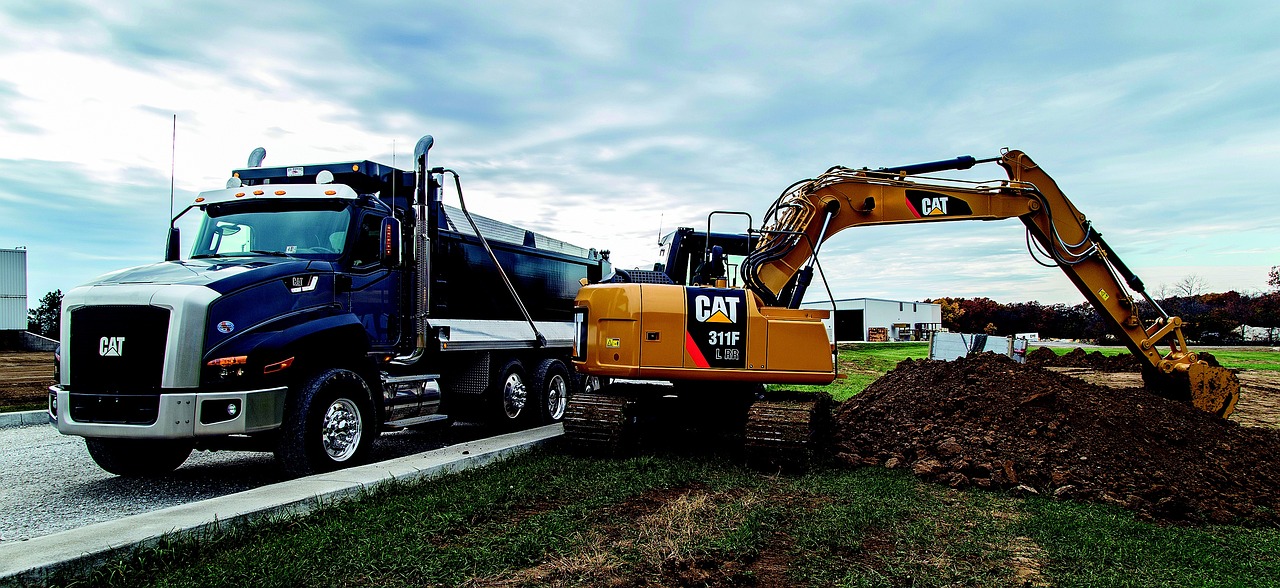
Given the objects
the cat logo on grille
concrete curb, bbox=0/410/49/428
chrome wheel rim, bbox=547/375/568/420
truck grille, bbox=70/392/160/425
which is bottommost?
concrete curb, bbox=0/410/49/428

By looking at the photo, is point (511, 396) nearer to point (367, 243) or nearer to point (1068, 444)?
point (367, 243)

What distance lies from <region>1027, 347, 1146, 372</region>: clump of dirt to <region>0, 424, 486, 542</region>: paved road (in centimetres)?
1374

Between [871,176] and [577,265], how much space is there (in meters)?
5.62

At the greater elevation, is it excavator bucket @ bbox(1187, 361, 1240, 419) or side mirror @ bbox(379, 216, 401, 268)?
side mirror @ bbox(379, 216, 401, 268)

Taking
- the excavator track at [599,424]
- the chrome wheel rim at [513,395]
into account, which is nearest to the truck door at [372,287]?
the chrome wheel rim at [513,395]

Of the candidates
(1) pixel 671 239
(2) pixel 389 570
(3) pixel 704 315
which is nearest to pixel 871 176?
(1) pixel 671 239

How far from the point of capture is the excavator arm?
1038cm

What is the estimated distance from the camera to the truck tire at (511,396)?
1130 centimetres

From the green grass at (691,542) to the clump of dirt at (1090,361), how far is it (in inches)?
432

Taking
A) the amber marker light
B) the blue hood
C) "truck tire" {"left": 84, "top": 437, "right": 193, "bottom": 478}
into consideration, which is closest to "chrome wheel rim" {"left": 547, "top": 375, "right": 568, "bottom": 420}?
the blue hood

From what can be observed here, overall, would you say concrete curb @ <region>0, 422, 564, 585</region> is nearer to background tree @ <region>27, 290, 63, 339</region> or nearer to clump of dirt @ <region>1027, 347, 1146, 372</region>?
clump of dirt @ <region>1027, 347, 1146, 372</region>

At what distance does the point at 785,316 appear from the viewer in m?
8.94

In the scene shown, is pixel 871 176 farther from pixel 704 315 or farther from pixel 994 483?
pixel 994 483

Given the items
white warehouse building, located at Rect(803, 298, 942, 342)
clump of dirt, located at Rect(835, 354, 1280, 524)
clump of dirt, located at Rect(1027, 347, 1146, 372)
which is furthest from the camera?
white warehouse building, located at Rect(803, 298, 942, 342)
